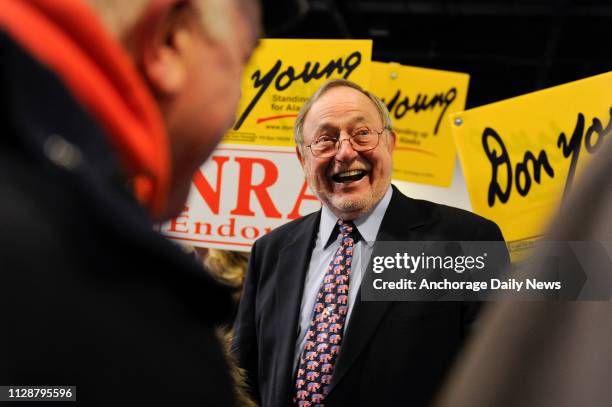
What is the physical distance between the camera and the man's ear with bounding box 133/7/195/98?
1.65ft

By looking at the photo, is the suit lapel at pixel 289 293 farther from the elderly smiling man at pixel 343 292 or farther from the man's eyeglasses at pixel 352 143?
the man's eyeglasses at pixel 352 143

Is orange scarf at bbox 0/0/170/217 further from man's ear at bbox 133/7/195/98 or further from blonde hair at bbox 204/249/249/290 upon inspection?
blonde hair at bbox 204/249/249/290

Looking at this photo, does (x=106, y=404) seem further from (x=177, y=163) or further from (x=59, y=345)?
(x=177, y=163)

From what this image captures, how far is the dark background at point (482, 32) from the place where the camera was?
8688 mm

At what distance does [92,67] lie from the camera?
43 centimetres

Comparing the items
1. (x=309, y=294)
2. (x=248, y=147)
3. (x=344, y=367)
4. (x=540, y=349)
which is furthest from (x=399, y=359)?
(x=540, y=349)

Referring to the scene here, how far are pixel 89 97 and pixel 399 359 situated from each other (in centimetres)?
130

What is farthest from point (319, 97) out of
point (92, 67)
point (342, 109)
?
point (92, 67)

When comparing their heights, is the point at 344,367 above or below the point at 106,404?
above

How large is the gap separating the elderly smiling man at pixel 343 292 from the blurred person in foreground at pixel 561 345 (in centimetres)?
119

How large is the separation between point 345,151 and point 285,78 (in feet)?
1.53

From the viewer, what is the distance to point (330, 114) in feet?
6.35

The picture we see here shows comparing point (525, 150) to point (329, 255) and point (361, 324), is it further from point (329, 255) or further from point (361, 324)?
point (361, 324)

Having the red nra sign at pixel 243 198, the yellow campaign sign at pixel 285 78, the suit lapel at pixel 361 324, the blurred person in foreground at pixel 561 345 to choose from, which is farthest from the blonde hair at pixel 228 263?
the blurred person in foreground at pixel 561 345
